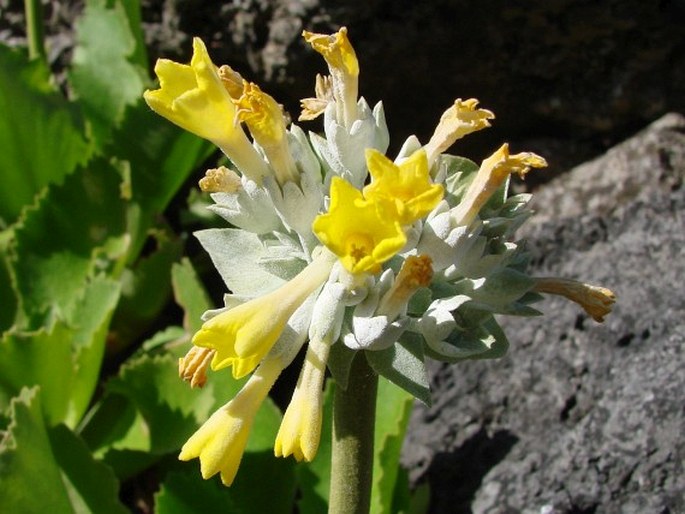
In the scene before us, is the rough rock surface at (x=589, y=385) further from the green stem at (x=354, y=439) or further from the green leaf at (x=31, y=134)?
the green leaf at (x=31, y=134)

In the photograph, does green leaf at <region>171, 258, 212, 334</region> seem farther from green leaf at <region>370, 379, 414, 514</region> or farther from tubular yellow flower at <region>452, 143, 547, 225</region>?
tubular yellow flower at <region>452, 143, 547, 225</region>

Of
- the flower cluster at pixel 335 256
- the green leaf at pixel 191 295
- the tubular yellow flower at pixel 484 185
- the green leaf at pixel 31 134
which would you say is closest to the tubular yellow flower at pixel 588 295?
the flower cluster at pixel 335 256

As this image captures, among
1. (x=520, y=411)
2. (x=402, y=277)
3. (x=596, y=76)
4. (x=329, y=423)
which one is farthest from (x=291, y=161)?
(x=596, y=76)

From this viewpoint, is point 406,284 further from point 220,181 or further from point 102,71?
point 102,71

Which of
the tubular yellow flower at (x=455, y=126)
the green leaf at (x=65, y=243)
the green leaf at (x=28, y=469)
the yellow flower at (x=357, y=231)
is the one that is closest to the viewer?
the yellow flower at (x=357, y=231)

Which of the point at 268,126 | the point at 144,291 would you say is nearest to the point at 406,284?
the point at 268,126

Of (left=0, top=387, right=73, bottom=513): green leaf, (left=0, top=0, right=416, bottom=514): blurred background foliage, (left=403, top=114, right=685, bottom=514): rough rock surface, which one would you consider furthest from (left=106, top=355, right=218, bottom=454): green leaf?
(left=403, top=114, right=685, bottom=514): rough rock surface
